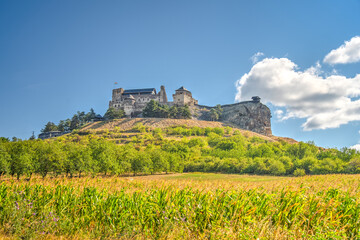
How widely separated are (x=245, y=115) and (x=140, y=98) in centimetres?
5759

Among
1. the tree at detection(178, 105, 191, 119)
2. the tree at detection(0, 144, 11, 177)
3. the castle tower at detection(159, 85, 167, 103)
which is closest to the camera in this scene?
the tree at detection(0, 144, 11, 177)

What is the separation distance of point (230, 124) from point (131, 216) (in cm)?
12437

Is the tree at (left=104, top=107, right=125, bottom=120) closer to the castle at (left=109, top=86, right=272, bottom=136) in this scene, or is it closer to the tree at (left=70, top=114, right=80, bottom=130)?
the castle at (left=109, top=86, right=272, bottom=136)

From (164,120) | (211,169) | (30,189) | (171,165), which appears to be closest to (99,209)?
(30,189)

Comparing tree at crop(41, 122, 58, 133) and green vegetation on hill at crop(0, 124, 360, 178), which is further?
tree at crop(41, 122, 58, 133)

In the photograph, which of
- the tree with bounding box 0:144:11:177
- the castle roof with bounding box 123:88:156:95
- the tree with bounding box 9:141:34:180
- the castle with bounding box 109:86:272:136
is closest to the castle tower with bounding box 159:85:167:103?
the castle with bounding box 109:86:272:136

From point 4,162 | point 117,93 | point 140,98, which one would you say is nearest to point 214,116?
point 140,98

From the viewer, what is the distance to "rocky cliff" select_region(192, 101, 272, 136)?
133750mm

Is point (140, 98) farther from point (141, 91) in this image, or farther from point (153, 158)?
point (153, 158)

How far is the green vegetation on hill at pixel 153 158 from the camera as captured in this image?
129ft

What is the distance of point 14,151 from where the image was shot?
136 feet

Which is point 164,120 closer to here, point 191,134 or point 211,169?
point 191,134

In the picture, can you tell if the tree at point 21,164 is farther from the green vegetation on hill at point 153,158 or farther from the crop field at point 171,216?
the crop field at point 171,216

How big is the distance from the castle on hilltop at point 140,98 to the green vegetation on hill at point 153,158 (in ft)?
86.1
